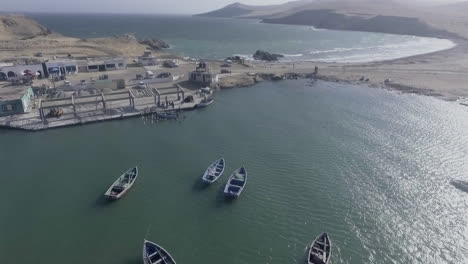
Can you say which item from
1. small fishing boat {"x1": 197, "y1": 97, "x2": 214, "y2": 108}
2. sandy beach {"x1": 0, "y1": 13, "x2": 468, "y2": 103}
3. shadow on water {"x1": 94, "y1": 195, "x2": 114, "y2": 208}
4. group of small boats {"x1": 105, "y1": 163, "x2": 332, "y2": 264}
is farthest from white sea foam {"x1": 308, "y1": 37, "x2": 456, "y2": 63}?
shadow on water {"x1": 94, "y1": 195, "x2": 114, "y2": 208}

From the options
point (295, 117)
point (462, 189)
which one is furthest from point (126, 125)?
point (462, 189)

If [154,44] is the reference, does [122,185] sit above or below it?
below

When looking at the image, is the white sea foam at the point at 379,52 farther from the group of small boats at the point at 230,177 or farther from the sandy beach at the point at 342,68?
the group of small boats at the point at 230,177

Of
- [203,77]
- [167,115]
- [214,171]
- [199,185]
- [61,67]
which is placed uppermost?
[61,67]

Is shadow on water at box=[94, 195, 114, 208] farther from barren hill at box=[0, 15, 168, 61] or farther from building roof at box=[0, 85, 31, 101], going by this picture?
barren hill at box=[0, 15, 168, 61]

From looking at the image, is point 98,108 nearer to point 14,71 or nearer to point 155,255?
point 14,71

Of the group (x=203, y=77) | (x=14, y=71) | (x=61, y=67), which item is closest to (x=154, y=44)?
(x=61, y=67)

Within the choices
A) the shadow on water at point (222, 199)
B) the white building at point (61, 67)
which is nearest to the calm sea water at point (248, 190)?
the shadow on water at point (222, 199)
